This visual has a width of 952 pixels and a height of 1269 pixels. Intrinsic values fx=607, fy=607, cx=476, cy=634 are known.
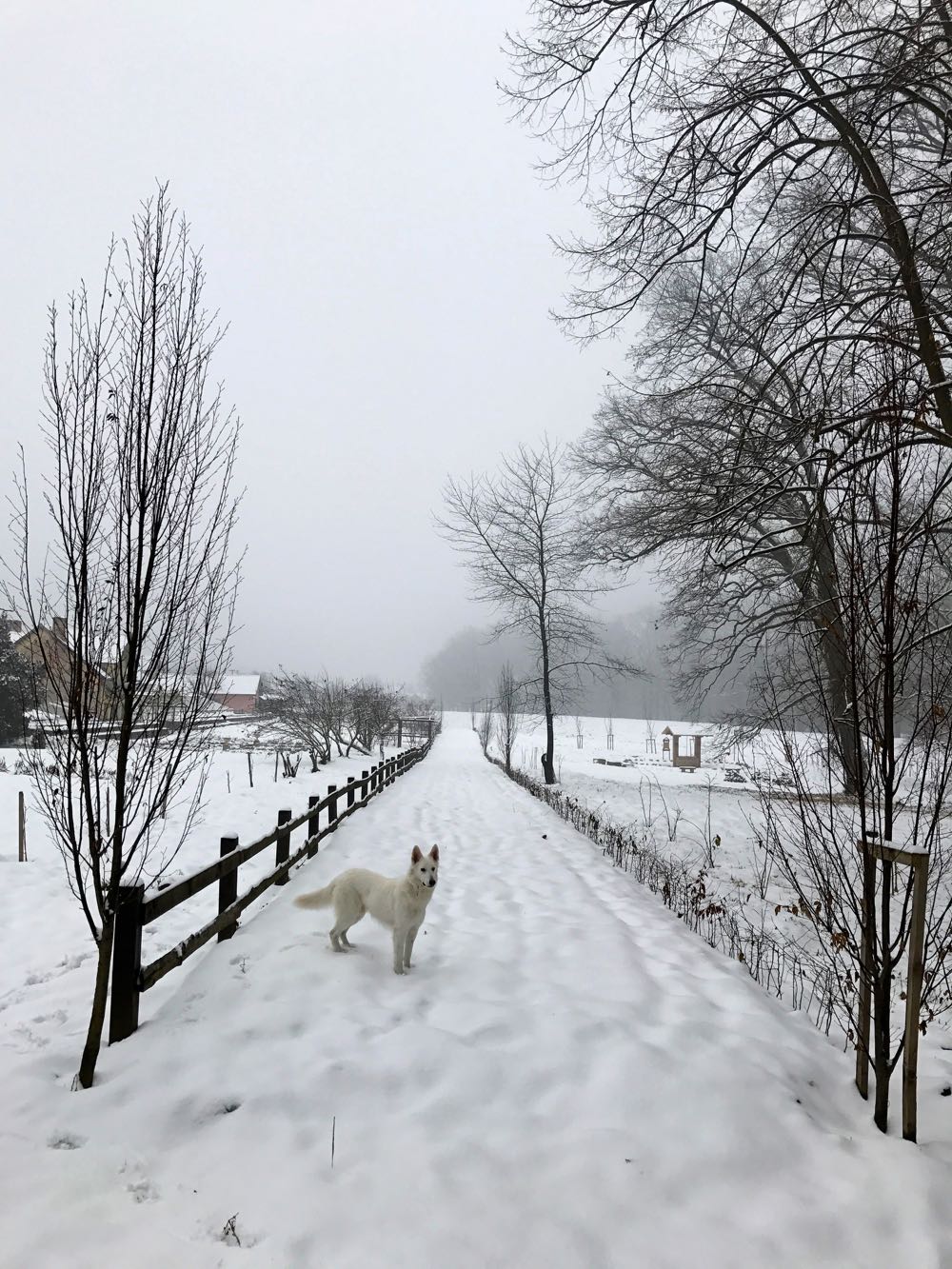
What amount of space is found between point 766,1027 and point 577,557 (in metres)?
10.8

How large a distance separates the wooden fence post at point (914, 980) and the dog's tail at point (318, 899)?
3.52 metres

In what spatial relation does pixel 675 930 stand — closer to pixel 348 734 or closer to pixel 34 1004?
pixel 34 1004

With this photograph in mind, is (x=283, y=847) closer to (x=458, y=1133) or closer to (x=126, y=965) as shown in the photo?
(x=126, y=965)

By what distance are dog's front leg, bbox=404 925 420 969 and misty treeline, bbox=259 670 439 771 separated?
57.8ft

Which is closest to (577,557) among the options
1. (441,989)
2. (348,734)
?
(441,989)

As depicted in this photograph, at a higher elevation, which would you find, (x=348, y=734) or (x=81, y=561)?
(x=81, y=561)

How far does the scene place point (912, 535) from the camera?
8.19ft

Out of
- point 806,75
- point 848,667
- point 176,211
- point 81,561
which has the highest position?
point 806,75

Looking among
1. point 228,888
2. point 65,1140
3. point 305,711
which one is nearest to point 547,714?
point 305,711

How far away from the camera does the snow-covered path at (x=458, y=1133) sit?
6.91 feet

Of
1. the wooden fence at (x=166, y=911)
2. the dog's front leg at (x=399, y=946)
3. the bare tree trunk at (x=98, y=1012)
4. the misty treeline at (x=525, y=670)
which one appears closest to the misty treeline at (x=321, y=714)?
the wooden fence at (x=166, y=911)

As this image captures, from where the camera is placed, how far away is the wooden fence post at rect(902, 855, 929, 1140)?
2465 millimetres

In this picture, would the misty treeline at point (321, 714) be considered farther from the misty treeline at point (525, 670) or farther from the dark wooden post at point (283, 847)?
the misty treeline at point (525, 670)

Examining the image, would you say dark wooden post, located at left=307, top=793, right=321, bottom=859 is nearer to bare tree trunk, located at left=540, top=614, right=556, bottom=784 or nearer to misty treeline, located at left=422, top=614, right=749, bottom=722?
bare tree trunk, located at left=540, top=614, right=556, bottom=784
